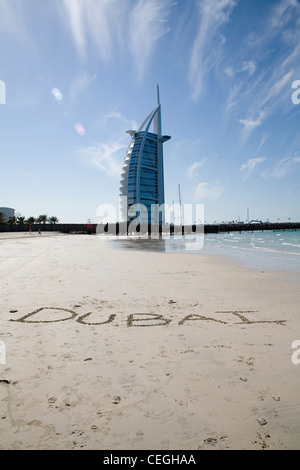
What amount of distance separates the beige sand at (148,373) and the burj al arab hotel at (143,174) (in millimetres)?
147204

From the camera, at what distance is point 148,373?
337 cm

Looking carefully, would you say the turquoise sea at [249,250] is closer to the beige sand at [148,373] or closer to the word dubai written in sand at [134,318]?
the word dubai written in sand at [134,318]

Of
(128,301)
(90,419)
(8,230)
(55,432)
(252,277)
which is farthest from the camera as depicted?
(8,230)

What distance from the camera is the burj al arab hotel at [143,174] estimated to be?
5969 inches

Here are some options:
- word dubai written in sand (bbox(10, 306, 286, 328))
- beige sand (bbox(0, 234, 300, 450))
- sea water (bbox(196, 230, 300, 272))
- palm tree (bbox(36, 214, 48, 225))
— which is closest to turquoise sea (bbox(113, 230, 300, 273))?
sea water (bbox(196, 230, 300, 272))

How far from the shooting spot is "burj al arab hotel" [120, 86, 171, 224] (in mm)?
151625

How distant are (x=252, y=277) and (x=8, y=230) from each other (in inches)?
3411

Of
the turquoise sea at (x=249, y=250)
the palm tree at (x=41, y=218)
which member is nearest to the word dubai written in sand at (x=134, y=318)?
the turquoise sea at (x=249, y=250)

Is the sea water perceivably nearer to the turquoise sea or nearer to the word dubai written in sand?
the turquoise sea

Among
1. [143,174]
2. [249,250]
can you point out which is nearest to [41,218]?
[143,174]

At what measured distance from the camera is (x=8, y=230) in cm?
8119

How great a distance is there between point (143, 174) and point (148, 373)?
154462 millimetres
